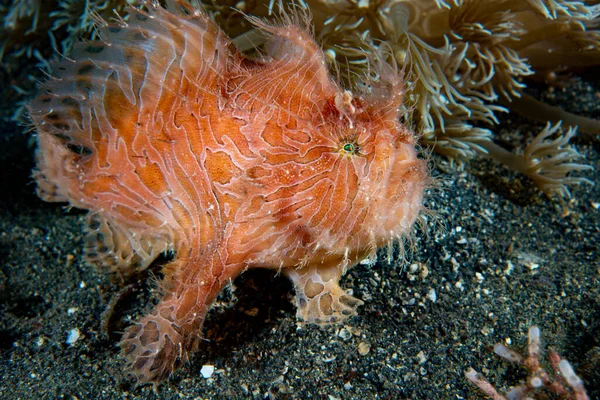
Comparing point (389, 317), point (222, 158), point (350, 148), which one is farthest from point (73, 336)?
point (350, 148)

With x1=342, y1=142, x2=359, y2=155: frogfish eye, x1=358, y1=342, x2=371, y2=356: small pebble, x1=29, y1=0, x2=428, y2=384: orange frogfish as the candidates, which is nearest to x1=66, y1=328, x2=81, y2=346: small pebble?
x1=29, y1=0, x2=428, y2=384: orange frogfish

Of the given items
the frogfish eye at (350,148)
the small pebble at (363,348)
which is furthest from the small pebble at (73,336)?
the frogfish eye at (350,148)

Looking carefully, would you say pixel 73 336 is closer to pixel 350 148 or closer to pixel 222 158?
pixel 222 158

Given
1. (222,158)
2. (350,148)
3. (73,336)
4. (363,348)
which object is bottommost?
(73,336)

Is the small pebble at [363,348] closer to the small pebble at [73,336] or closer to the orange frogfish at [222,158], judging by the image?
the orange frogfish at [222,158]

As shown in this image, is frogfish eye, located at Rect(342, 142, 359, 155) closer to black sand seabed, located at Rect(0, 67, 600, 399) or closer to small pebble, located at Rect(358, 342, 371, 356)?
black sand seabed, located at Rect(0, 67, 600, 399)

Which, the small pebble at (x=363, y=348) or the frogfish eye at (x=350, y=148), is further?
the small pebble at (x=363, y=348)
